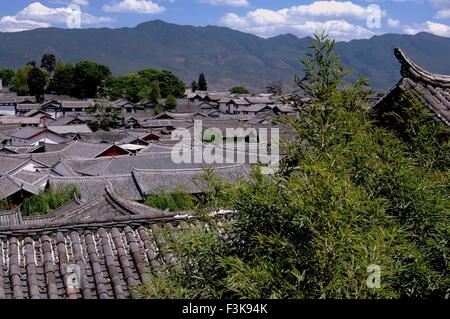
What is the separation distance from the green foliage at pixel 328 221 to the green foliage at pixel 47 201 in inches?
739

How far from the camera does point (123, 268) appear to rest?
521 centimetres

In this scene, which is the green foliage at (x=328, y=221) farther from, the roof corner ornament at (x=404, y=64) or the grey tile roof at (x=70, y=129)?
the grey tile roof at (x=70, y=129)

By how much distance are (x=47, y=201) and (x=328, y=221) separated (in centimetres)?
2063

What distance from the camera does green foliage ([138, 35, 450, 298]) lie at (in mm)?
2885

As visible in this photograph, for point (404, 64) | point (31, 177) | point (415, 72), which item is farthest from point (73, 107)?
point (415, 72)

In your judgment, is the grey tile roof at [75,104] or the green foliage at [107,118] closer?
the green foliage at [107,118]

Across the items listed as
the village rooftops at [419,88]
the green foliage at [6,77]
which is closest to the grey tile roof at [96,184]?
the village rooftops at [419,88]

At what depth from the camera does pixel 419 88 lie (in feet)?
17.2

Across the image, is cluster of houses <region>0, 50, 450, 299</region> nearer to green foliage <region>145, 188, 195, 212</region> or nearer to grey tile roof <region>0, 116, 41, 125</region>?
green foliage <region>145, 188, 195, 212</region>

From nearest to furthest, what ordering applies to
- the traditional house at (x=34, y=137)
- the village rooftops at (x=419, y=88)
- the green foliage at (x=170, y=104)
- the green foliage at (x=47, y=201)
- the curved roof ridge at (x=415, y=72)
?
the village rooftops at (x=419, y=88)
the curved roof ridge at (x=415, y=72)
the green foliage at (x=47, y=201)
the traditional house at (x=34, y=137)
the green foliage at (x=170, y=104)

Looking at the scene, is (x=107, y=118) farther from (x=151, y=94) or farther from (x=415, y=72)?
(x=415, y=72)

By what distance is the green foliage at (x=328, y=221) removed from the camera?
2.88 meters
